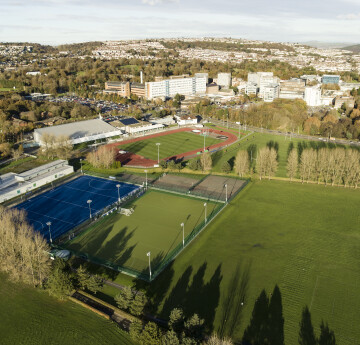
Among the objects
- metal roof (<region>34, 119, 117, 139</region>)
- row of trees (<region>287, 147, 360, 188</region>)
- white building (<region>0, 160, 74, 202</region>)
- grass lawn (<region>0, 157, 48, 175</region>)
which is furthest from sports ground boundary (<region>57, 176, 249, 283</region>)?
metal roof (<region>34, 119, 117, 139</region>)

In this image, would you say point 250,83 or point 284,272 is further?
point 250,83

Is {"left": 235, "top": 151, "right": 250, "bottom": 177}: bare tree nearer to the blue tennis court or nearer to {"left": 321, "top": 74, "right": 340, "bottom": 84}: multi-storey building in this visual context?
the blue tennis court

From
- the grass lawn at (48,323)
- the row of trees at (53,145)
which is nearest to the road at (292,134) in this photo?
the row of trees at (53,145)

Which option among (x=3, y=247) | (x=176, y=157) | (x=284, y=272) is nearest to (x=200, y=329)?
(x=284, y=272)

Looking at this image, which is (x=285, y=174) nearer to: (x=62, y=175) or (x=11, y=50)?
(x=62, y=175)

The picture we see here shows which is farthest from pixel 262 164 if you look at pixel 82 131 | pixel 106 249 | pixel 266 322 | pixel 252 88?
pixel 252 88

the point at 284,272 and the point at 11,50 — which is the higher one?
the point at 11,50
